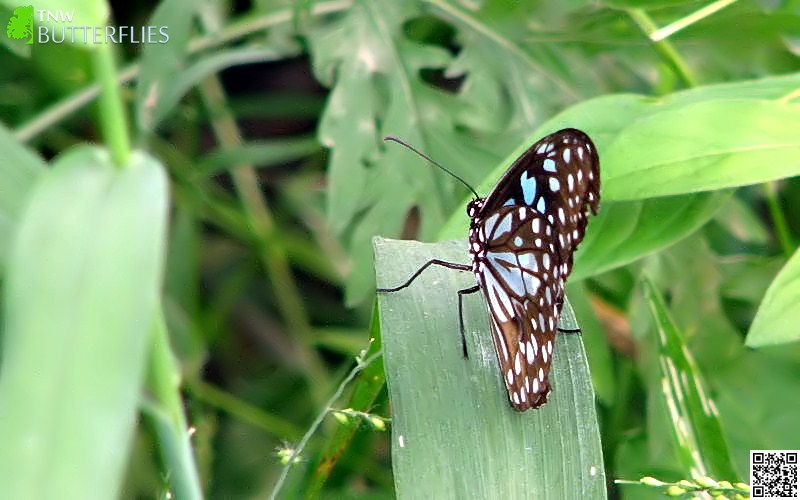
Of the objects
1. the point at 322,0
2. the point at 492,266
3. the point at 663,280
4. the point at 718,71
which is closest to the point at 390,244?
the point at 492,266

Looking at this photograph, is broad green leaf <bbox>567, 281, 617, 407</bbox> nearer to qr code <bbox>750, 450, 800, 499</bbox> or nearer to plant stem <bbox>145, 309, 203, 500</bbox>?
qr code <bbox>750, 450, 800, 499</bbox>

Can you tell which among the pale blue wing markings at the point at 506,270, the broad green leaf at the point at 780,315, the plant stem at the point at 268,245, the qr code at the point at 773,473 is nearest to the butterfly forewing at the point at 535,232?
the pale blue wing markings at the point at 506,270

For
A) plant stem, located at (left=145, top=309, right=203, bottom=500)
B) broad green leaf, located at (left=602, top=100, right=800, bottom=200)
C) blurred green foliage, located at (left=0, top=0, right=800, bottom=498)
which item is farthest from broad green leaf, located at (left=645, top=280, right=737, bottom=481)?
plant stem, located at (left=145, top=309, right=203, bottom=500)

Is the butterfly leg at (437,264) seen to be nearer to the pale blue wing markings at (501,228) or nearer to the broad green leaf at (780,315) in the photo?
the pale blue wing markings at (501,228)

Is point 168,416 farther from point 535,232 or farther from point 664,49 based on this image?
point 664,49

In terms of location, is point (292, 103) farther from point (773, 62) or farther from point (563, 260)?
point (563, 260)

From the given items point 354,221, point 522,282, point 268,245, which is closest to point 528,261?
point 522,282
